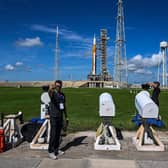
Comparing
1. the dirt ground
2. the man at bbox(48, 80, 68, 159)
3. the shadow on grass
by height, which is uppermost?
the man at bbox(48, 80, 68, 159)

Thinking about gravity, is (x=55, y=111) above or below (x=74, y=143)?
above

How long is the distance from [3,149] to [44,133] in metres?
1.55

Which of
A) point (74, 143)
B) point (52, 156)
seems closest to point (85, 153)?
point (52, 156)

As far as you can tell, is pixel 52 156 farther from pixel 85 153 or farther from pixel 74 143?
pixel 74 143

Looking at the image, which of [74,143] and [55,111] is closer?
[55,111]

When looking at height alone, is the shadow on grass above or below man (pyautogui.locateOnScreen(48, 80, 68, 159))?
below

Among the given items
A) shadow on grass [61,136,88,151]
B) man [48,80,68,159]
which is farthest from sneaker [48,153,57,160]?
shadow on grass [61,136,88,151]

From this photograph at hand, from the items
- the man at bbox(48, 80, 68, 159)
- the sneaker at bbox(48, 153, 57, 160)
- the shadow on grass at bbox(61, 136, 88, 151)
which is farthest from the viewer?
the shadow on grass at bbox(61, 136, 88, 151)

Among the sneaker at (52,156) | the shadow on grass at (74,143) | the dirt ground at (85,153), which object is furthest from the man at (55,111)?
the shadow on grass at (74,143)

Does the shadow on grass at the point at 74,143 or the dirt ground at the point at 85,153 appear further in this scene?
the shadow on grass at the point at 74,143

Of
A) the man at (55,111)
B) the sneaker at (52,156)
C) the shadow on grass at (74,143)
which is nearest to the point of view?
the sneaker at (52,156)

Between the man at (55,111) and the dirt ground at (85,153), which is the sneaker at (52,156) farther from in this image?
the dirt ground at (85,153)

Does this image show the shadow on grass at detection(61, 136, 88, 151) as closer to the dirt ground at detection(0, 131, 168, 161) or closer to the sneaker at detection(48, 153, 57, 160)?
the dirt ground at detection(0, 131, 168, 161)

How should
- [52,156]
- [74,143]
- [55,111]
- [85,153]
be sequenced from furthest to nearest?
[74,143] < [85,153] < [55,111] < [52,156]
